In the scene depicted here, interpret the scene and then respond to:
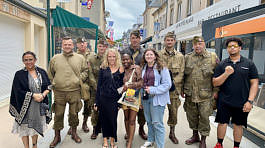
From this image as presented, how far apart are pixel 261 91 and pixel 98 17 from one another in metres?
27.4

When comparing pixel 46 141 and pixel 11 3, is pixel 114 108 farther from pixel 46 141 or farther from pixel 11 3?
pixel 11 3

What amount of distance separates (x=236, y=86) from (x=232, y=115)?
497mm

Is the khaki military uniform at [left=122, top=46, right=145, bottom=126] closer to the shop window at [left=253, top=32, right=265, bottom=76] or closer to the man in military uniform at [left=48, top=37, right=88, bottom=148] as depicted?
the man in military uniform at [left=48, top=37, right=88, bottom=148]

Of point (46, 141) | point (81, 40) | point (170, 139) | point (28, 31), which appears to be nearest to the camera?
point (46, 141)

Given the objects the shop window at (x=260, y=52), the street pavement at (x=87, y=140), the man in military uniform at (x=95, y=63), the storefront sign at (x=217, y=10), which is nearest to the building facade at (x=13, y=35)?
the street pavement at (x=87, y=140)

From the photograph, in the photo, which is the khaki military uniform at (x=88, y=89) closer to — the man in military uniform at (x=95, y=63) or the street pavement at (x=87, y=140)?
the man in military uniform at (x=95, y=63)

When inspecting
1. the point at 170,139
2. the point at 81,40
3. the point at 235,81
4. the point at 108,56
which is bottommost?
the point at 170,139

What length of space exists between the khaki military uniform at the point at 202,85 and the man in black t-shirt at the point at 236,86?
23cm

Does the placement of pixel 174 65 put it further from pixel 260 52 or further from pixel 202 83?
pixel 260 52

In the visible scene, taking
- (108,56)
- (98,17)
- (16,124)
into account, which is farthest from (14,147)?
(98,17)

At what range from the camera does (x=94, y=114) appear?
374 cm

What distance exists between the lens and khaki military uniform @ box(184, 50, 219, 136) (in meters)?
3.26

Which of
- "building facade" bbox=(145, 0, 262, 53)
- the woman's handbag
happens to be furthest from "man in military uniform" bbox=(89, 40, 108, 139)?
"building facade" bbox=(145, 0, 262, 53)

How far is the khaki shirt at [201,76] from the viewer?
325 centimetres
